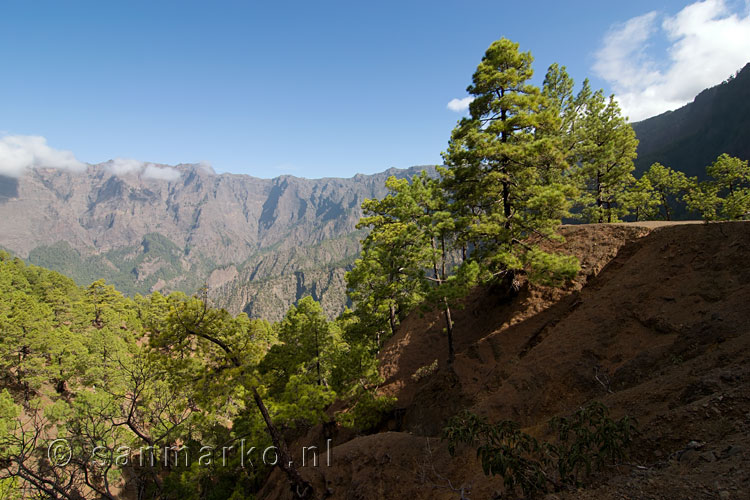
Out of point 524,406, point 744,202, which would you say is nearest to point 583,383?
point 524,406

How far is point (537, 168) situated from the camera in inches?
543

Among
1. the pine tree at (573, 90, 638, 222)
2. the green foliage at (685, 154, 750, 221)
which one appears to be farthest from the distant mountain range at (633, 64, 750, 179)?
the pine tree at (573, 90, 638, 222)

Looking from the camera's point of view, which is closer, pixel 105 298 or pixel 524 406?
pixel 524 406

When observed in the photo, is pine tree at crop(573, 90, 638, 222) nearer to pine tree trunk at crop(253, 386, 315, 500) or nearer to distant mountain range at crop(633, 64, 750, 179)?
pine tree trunk at crop(253, 386, 315, 500)

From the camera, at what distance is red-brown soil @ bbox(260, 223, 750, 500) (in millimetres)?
4785

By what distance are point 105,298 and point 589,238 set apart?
2803 inches

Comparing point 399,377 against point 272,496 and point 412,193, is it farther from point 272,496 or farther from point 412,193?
point 412,193

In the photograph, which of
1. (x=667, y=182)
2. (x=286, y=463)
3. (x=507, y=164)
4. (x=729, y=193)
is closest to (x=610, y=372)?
(x=507, y=164)

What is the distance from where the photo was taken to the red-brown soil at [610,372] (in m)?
4.79

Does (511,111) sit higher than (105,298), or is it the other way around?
(511,111)

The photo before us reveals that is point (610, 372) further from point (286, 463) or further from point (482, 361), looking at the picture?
point (286, 463)

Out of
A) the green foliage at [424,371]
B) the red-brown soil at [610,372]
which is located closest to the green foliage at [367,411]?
the red-brown soil at [610,372]

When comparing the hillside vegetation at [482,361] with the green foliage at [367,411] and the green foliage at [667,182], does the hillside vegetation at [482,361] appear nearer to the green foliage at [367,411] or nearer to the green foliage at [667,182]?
the green foliage at [367,411]

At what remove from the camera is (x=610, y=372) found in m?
9.68
